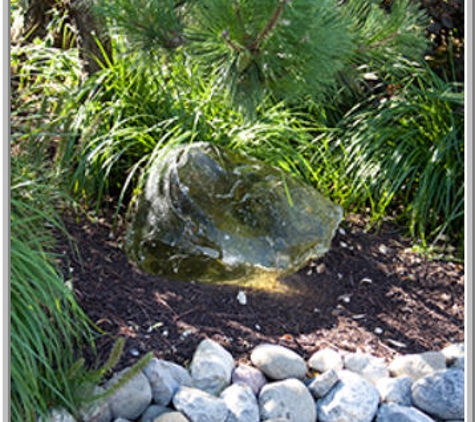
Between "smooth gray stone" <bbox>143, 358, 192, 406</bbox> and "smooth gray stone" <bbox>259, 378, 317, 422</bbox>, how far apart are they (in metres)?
0.27

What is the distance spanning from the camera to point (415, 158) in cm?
386

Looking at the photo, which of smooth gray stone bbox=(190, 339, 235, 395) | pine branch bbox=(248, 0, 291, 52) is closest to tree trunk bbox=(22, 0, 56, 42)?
smooth gray stone bbox=(190, 339, 235, 395)

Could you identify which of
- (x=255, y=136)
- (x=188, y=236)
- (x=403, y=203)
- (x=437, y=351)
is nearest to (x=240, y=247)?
(x=188, y=236)

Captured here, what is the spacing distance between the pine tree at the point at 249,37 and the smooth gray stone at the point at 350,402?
1.06 meters

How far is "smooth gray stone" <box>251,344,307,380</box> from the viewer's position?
2764 millimetres

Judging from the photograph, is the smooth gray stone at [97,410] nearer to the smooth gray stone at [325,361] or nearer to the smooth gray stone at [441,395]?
the smooth gray stone at [325,361]

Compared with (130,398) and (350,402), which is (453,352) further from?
(130,398)

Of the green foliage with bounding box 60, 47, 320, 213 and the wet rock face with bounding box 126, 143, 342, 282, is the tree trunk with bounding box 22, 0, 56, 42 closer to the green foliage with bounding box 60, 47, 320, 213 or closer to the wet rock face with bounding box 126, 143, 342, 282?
the green foliage with bounding box 60, 47, 320, 213

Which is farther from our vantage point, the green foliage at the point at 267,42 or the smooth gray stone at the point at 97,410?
the smooth gray stone at the point at 97,410

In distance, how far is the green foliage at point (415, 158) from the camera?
3.75 m

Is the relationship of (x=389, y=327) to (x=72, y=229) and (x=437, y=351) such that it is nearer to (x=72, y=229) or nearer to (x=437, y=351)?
(x=437, y=351)

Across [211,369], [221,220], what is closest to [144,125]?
[221,220]

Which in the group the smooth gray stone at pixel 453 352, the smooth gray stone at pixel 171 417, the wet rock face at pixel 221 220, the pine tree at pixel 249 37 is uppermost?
the pine tree at pixel 249 37

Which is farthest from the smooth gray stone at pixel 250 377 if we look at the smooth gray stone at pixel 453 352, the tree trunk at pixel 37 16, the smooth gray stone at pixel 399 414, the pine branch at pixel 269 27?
the tree trunk at pixel 37 16
